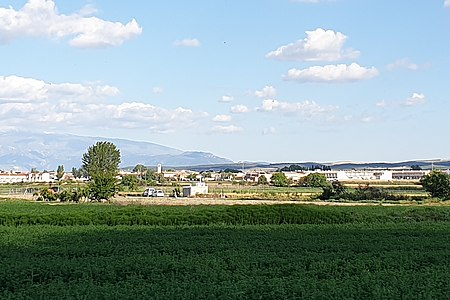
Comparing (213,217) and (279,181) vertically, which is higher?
(279,181)

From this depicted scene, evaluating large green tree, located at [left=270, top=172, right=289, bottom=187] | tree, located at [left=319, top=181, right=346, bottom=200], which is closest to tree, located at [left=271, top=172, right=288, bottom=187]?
large green tree, located at [left=270, top=172, right=289, bottom=187]

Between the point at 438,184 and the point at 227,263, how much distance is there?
6695 cm

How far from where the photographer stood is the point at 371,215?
43.7 metres

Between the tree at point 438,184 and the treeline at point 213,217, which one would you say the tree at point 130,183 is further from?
the treeline at point 213,217

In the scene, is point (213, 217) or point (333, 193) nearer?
point (213, 217)

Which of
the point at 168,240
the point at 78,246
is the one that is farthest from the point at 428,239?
the point at 78,246

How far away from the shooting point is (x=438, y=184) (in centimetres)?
8106

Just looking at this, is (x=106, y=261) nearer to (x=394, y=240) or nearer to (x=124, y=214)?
(x=394, y=240)

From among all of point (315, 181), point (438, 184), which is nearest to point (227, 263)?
point (438, 184)

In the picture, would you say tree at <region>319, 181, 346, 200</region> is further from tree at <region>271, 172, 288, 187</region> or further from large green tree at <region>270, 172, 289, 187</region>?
large green tree at <region>270, 172, 289, 187</region>

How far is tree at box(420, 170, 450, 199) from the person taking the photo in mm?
80562

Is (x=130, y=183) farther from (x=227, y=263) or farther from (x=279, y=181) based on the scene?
(x=227, y=263)

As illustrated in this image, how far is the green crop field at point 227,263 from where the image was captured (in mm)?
14250

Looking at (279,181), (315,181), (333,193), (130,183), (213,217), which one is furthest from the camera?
(279,181)
